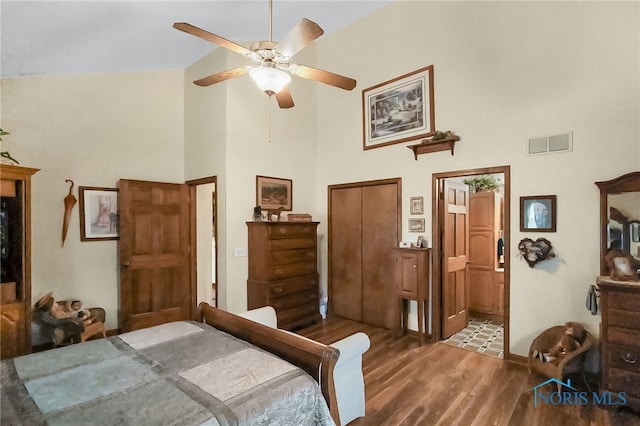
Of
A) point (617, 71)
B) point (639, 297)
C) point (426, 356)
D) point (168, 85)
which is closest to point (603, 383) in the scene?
point (639, 297)

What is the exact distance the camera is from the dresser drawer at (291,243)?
4.02 meters

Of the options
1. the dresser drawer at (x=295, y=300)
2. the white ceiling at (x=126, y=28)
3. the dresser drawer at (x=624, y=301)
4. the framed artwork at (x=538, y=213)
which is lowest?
the dresser drawer at (x=295, y=300)

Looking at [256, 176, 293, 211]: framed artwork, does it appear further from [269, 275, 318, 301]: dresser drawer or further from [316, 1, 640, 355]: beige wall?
[316, 1, 640, 355]: beige wall

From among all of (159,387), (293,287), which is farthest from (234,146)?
(159,387)

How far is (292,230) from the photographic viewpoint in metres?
4.22

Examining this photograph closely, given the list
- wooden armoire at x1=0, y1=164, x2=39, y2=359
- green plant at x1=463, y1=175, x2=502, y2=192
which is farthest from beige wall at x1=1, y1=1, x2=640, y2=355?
green plant at x1=463, y1=175, x2=502, y2=192

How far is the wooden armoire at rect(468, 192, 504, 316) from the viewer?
15.4 feet

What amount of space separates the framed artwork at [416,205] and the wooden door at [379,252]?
0.75 ft

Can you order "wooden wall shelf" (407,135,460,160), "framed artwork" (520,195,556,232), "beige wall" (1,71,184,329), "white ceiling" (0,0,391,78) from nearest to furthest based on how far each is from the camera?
"white ceiling" (0,0,391,78) → "framed artwork" (520,195,556,232) → "beige wall" (1,71,184,329) → "wooden wall shelf" (407,135,460,160)

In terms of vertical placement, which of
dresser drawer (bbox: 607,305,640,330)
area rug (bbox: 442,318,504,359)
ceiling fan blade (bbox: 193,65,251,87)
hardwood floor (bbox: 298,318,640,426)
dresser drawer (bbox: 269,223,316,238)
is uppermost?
ceiling fan blade (bbox: 193,65,251,87)

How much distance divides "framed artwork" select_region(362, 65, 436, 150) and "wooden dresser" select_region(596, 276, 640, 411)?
7.71ft

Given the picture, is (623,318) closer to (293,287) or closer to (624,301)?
(624,301)

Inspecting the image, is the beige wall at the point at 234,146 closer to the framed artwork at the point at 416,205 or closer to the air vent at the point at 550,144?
the framed artwork at the point at 416,205

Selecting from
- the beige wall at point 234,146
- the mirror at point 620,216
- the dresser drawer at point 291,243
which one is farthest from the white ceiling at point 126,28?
the mirror at point 620,216
